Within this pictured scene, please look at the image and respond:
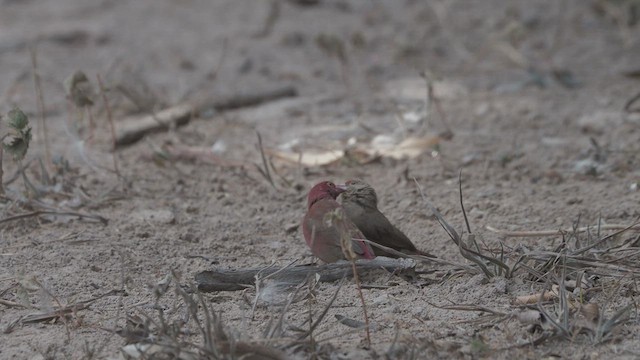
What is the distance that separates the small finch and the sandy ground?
0.54ft

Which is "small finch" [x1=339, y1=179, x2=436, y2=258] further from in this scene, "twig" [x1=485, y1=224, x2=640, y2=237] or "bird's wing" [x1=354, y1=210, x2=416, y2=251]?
"twig" [x1=485, y1=224, x2=640, y2=237]

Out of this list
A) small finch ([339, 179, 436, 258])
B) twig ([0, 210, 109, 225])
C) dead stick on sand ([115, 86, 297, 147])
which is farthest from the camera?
dead stick on sand ([115, 86, 297, 147])

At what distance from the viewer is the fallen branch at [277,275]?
3.71 metres

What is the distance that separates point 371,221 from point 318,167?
1378 millimetres

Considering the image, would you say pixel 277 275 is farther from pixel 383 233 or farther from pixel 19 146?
pixel 19 146

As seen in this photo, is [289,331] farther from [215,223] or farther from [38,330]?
[215,223]

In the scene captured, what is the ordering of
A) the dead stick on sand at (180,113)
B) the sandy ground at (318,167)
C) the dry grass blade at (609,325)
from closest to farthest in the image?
the dry grass blade at (609,325) → the sandy ground at (318,167) → the dead stick on sand at (180,113)

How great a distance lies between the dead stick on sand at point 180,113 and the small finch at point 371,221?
189 cm

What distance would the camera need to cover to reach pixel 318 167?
5.43m

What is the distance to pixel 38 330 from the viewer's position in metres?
3.38

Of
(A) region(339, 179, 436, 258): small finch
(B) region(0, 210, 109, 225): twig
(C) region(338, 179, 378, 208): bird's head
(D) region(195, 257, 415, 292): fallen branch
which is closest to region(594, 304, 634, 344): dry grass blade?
(D) region(195, 257, 415, 292): fallen branch

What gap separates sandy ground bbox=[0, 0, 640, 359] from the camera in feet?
11.1

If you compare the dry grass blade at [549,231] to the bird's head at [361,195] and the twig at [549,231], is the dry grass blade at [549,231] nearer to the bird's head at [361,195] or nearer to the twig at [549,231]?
the twig at [549,231]

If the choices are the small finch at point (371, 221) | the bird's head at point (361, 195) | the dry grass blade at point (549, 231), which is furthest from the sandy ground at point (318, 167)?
the bird's head at point (361, 195)
